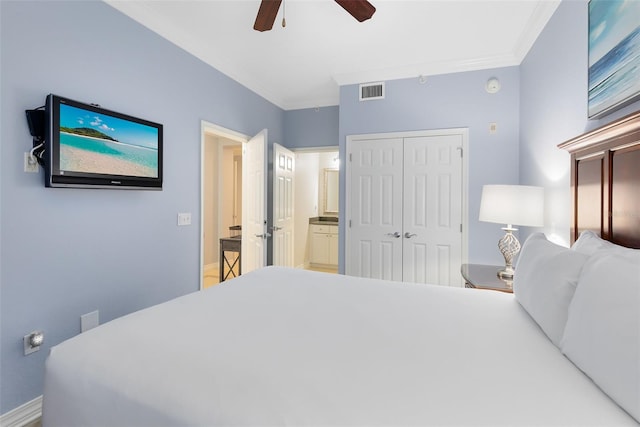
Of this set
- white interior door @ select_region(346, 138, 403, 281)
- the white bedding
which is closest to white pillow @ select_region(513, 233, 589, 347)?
the white bedding

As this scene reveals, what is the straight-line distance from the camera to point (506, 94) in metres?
3.16

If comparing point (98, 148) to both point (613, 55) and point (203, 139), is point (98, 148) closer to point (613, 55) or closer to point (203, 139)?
point (203, 139)

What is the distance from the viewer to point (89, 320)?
6.85 ft

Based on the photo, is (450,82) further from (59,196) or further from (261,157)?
(59,196)

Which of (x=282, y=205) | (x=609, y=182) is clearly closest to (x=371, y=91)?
(x=282, y=205)

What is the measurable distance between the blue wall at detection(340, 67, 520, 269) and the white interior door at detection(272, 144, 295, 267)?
1486 mm

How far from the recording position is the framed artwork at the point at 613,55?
49.6 inches

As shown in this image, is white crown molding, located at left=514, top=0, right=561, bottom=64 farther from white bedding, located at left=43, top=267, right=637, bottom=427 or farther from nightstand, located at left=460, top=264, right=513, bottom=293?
white bedding, located at left=43, top=267, right=637, bottom=427

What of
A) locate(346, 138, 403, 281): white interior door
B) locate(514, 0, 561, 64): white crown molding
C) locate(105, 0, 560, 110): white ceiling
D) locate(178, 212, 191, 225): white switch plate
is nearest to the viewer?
locate(514, 0, 561, 64): white crown molding

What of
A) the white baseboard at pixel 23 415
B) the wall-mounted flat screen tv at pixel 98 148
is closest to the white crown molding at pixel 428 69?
the wall-mounted flat screen tv at pixel 98 148

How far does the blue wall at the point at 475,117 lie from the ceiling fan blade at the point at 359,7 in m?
1.64

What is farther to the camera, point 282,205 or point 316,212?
point 316,212

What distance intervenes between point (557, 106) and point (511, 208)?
29.9 inches

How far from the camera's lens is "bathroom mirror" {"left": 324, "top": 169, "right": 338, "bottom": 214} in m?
6.37
